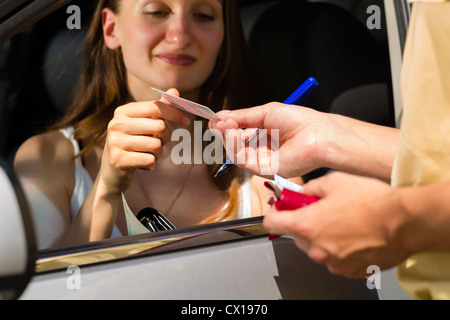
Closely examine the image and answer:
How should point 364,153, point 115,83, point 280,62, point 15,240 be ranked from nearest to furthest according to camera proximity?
point 15,240 < point 364,153 < point 115,83 < point 280,62

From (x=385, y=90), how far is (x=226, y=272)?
129 cm

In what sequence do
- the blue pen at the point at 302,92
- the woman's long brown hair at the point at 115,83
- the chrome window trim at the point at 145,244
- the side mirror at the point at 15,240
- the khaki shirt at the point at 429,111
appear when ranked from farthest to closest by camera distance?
the woman's long brown hair at the point at 115,83 → the blue pen at the point at 302,92 → the chrome window trim at the point at 145,244 → the khaki shirt at the point at 429,111 → the side mirror at the point at 15,240

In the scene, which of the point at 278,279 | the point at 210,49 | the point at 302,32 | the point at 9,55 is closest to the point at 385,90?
the point at 302,32

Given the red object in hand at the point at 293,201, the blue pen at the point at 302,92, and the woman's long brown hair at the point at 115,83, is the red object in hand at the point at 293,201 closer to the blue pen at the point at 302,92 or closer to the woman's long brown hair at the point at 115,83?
the blue pen at the point at 302,92

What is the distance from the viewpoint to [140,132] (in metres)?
1.54

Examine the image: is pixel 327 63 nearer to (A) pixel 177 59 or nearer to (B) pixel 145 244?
(A) pixel 177 59

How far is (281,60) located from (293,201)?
53.6 inches

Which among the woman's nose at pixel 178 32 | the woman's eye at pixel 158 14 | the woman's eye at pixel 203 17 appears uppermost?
the woman's eye at pixel 203 17

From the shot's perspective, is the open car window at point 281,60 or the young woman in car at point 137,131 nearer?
the young woman in car at point 137,131

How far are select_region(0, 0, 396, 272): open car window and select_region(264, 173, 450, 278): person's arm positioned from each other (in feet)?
3.77

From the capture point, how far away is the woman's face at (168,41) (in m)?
1.94

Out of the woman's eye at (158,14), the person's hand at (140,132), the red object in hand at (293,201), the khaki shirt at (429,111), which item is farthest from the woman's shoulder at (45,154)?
the khaki shirt at (429,111)

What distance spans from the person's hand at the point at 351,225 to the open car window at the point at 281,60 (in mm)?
1143

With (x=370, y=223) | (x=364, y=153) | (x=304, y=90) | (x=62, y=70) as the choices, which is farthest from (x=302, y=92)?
(x=62, y=70)
